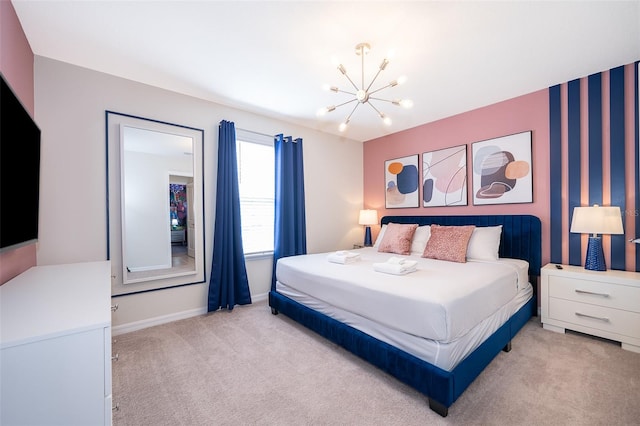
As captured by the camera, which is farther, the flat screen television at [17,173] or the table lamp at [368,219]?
the table lamp at [368,219]

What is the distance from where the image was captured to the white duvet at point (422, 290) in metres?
1.64

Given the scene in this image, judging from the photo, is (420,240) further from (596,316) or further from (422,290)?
(422,290)

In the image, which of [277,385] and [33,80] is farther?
[33,80]

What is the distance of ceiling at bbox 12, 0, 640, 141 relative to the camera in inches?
72.6

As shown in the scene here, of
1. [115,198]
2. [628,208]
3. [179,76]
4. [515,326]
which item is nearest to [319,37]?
[179,76]

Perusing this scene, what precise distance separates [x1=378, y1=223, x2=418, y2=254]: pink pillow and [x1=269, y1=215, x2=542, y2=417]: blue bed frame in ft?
1.81

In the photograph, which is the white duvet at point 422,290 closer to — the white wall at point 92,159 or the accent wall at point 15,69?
the white wall at point 92,159

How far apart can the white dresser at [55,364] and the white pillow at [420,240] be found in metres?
3.27

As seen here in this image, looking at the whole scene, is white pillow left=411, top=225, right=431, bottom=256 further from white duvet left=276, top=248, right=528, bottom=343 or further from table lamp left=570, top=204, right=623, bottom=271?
table lamp left=570, top=204, right=623, bottom=271

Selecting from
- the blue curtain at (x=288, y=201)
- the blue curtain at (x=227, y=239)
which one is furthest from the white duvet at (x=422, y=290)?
the blue curtain at (x=288, y=201)

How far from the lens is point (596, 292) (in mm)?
2393

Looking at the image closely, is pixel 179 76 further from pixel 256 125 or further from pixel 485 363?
pixel 485 363

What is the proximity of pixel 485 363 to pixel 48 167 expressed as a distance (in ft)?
12.9

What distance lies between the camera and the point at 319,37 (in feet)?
6.95
